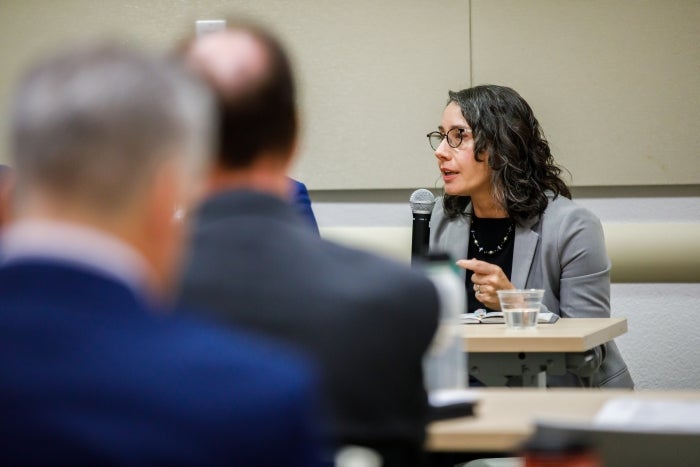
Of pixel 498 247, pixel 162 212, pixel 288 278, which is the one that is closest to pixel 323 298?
pixel 288 278

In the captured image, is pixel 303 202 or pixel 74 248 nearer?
pixel 74 248

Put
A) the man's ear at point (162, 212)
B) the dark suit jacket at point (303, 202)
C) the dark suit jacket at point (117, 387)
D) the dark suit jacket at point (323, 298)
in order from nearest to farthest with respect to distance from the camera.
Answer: the dark suit jacket at point (117, 387) < the man's ear at point (162, 212) < the dark suit jacket at point (323, 298) < the dark suit jacket at point (303, 202)

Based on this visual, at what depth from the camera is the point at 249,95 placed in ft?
4.33

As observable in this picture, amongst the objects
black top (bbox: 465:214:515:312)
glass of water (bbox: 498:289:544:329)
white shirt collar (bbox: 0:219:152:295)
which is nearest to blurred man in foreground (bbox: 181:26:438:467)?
white shirt collar (bbox: 0:219:152:295)

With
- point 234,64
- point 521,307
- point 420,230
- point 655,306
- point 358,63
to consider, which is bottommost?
point 655,306

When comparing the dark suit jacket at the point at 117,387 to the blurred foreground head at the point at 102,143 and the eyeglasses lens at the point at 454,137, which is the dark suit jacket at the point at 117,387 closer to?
the blurred foreground head at the point at 102,143

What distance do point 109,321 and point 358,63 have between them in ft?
13.4

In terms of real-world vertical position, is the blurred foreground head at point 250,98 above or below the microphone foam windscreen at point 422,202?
above

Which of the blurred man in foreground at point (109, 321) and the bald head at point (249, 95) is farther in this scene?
the bald head at point (249, 95)

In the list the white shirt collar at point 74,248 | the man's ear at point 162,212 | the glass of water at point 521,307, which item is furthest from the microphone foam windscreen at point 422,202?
the white shirt collar at point 74,248

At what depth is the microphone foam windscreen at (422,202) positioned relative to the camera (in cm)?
390

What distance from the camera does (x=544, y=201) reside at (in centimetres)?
376

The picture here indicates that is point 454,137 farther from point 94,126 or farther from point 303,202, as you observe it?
point 94,126

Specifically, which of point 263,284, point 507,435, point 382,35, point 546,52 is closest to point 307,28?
point 382,35
